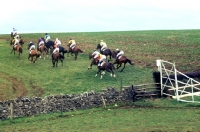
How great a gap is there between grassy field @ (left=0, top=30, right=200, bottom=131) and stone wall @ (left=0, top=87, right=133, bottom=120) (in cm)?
73

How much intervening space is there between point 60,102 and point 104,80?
27.2 ft

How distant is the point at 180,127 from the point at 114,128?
3.32 m

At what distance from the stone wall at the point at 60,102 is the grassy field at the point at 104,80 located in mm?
734

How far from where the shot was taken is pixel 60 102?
2709 cm

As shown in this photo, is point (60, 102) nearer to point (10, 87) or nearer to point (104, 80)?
point (10, 87)

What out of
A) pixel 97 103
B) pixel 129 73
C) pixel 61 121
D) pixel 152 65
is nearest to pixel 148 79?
pixel 129 73

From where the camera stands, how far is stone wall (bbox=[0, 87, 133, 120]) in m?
25.8

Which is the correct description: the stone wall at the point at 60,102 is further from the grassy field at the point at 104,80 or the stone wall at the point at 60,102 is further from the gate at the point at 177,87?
the gate at the point at 177,87

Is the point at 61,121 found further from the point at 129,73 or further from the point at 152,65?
the point at 152,65

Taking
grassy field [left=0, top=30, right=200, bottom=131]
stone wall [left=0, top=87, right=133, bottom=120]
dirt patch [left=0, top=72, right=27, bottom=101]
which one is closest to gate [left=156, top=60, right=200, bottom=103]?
grassy field [left=0, top=30, right=200, bottom=131]

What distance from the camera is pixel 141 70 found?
127 ft

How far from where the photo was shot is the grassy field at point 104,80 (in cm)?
2316

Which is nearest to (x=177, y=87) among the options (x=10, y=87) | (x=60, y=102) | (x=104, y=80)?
(x=104, y=80)

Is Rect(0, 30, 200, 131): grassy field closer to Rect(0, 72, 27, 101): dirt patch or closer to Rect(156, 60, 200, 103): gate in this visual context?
Rect(0, 72, 27, 101): dirt patch
